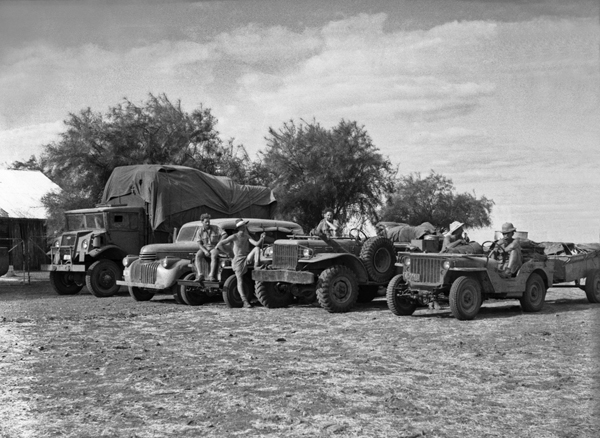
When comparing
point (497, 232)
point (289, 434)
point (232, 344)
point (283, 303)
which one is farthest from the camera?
point (283, 303)

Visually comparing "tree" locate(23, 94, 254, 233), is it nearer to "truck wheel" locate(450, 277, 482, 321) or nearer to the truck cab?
the truck cab

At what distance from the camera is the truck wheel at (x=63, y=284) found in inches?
743

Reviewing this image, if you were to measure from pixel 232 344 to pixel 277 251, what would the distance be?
451 cm

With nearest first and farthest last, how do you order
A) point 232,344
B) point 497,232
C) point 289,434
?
1. point 289,434
2. point 232,344
3. point 497,232

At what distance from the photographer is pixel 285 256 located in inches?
536

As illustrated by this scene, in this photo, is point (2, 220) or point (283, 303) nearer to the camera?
point (283, 303)

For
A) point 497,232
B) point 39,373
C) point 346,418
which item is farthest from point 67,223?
point 346,418

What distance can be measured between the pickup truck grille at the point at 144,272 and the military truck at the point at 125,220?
98.4 inches

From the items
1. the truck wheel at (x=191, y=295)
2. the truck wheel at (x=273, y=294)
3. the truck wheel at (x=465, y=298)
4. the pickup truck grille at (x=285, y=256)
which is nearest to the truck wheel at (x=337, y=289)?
the pickup truck grille at (x=285, y=256)

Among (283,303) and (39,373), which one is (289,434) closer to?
(39,373)

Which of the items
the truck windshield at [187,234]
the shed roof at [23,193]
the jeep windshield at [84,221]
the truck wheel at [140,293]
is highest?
the shed roof at [23,193]

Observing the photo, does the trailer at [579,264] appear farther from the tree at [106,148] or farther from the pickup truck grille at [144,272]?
the tree at [106,148]

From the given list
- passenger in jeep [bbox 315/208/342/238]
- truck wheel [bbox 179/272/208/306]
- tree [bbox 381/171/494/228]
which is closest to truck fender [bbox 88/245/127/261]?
truck wheel [bbox 179/272/208/306]

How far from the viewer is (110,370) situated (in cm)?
749
